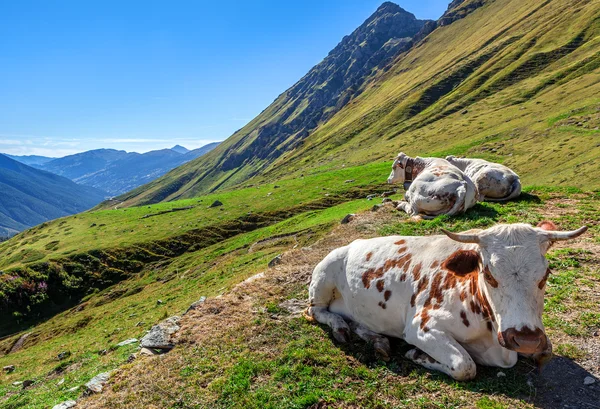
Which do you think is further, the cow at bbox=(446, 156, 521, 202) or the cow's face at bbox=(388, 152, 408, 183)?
the cow's face at bbox=(388, 152, 408, 183)

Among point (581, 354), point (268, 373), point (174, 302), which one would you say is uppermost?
point (268, 373)

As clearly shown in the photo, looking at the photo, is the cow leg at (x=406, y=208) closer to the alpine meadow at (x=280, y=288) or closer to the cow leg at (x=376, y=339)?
the alpine meadow at (x=280, y=288)

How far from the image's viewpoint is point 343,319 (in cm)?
927

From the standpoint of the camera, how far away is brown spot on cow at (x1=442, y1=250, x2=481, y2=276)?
6957 mm

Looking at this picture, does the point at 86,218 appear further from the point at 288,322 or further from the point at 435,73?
the point at 435,73

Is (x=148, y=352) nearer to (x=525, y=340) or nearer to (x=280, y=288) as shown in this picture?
(x=280, y=288)

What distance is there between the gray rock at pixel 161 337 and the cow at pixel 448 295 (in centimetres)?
425

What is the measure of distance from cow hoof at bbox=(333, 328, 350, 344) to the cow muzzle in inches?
150

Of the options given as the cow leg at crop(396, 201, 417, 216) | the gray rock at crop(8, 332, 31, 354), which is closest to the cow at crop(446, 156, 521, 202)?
the cow leg at crop(396, 201, 417, 216)

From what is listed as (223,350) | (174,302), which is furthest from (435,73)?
(223,350)

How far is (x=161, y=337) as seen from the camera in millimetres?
10461

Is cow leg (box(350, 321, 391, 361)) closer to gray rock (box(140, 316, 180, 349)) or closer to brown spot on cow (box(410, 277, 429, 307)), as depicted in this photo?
brown spot on cow (box(410, 277, 429, 307))

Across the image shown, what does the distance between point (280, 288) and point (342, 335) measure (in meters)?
4.24

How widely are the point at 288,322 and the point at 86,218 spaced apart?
81503 mm
